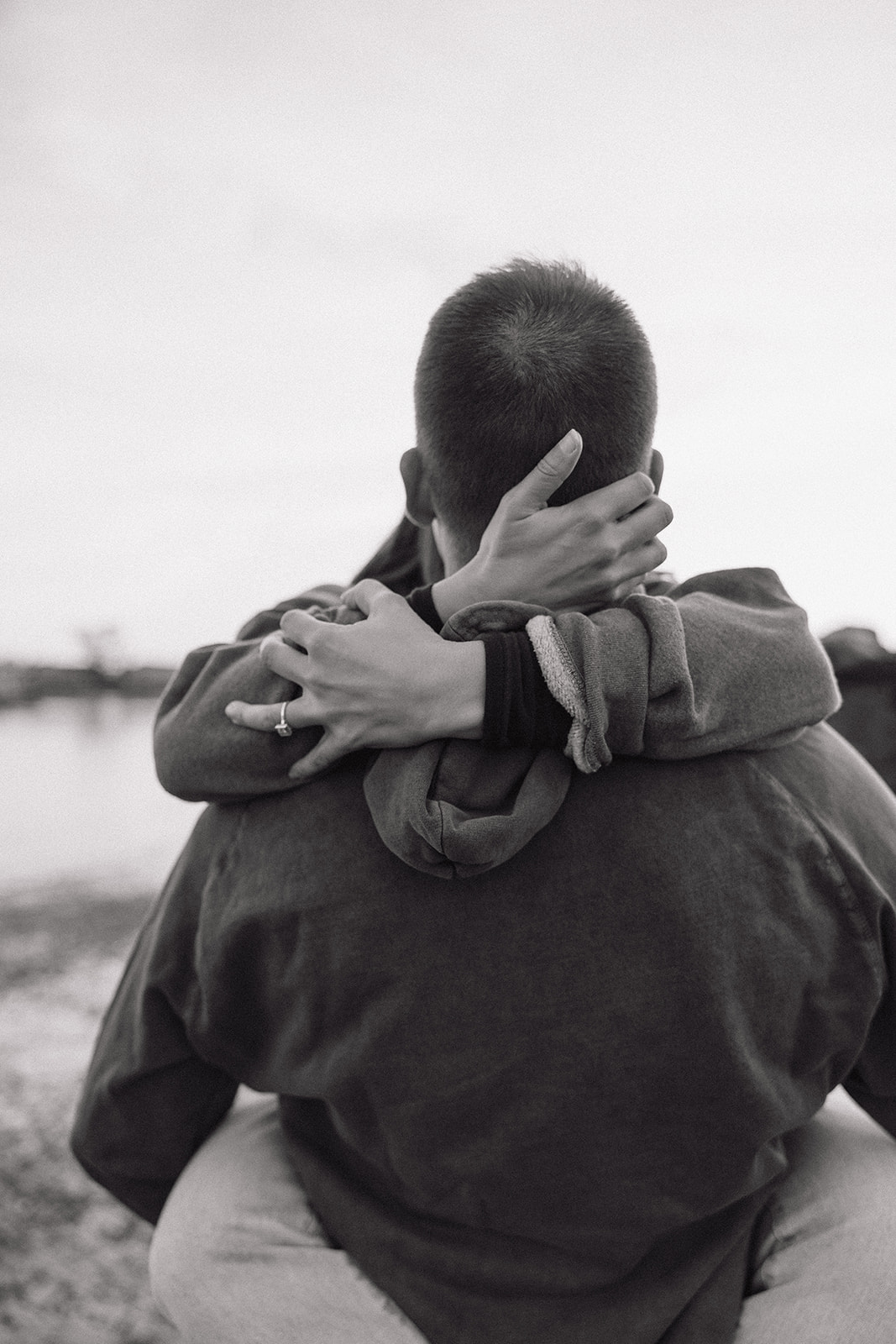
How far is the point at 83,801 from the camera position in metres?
4.08

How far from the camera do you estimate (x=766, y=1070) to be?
94 centimetres

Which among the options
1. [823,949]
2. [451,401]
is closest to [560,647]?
[451,401]

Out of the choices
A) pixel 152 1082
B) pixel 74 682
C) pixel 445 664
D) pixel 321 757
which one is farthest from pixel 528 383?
pixel 74 682

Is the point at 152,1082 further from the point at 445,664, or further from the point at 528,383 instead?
the point at 528,383

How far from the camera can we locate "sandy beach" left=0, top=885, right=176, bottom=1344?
4.66 feet


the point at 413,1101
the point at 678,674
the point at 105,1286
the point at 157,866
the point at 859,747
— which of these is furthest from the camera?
the point at 157,866

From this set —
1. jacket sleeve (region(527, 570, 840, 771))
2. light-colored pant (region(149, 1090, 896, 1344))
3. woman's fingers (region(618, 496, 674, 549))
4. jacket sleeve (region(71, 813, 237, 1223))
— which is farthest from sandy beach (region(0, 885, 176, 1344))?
woman's fingers (region(618, 496, 674, 549))

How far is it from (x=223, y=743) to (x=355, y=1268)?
57 cm

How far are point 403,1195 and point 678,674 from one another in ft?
2.00

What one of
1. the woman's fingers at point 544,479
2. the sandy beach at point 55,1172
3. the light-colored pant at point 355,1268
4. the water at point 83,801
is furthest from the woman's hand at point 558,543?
the water at point 83,801

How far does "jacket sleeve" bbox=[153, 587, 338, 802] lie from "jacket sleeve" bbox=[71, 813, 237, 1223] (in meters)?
0.11

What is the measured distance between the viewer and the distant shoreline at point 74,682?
14.6ft

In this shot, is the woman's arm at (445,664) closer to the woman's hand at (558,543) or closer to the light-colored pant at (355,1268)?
the woman's hand at (558,543)

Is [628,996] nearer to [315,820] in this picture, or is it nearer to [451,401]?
[315,820]
